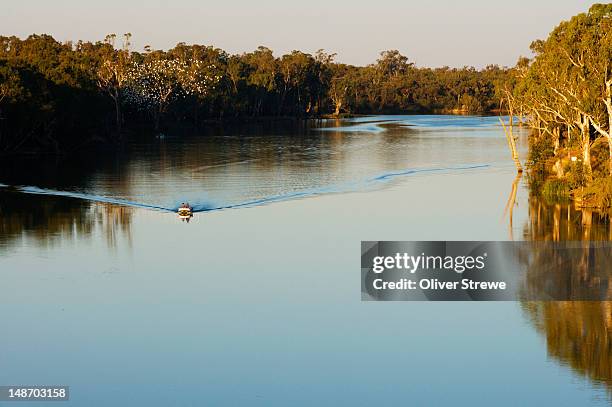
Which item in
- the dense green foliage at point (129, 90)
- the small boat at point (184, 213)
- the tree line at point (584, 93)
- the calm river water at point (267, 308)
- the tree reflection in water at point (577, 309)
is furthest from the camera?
the dense green foliage at point (129, 90)

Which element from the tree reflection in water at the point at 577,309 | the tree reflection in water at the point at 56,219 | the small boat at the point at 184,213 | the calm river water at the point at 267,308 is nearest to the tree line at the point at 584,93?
the calm river water at the point at 267,308

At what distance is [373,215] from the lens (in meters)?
45.4

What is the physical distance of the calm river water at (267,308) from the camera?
20.7 meters

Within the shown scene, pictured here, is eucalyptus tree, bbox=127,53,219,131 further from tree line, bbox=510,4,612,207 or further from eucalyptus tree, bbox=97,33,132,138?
tree line, bbox=510,4,612,207

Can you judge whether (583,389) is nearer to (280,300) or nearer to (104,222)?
(280,300)

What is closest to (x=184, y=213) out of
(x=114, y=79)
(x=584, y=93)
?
(x=584, y=93)

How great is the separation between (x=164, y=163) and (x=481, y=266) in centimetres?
4519

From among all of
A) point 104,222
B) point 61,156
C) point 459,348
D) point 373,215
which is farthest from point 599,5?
point 61,156

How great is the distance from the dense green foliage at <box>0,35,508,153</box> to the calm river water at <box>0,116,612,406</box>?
24042mm

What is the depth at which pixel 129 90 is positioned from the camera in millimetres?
118500

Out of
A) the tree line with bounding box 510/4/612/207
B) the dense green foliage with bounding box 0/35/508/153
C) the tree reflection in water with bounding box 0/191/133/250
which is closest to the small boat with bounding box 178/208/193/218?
Result: the tree reflection in water with bounding box 0/191/133/250

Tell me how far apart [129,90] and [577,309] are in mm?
98363

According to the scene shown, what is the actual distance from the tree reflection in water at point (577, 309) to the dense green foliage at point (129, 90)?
2030 inches

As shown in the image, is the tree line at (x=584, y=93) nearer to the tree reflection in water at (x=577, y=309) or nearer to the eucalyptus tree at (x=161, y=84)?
the tree reflection in water at (x=577, y=309)
